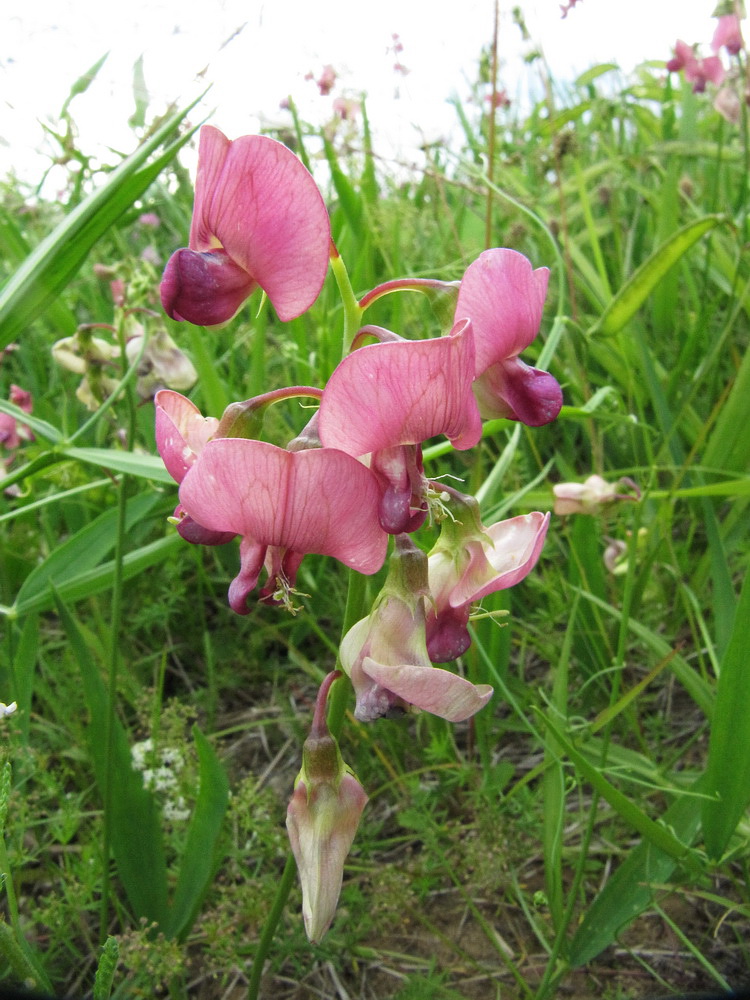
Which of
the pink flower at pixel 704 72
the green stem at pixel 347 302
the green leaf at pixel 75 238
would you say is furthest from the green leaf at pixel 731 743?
the pink flower at pixel 704 72

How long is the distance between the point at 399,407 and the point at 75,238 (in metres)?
0.47

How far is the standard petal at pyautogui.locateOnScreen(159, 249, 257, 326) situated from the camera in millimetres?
651

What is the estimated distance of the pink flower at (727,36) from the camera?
91.9 inches

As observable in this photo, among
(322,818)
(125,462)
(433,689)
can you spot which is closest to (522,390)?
(433,689)

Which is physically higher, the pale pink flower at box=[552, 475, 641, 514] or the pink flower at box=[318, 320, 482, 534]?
the pink flower at box=[318, 320, 482, 534]

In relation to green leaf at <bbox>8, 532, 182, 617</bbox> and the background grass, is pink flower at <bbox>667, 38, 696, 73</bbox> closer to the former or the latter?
the background grass

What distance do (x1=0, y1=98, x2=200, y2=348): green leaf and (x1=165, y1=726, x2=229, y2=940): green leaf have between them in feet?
1.65

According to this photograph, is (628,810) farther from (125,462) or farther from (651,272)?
(651,272)

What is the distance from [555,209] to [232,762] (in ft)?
6.98

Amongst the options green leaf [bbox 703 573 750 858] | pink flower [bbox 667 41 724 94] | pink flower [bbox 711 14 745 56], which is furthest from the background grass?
pink flower [bbox 667 41 724 94]

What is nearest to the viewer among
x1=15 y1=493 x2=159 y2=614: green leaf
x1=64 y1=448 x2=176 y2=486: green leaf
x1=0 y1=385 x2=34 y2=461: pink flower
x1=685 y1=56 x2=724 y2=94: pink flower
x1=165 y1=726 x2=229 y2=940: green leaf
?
x1=165 y1=726 x2=229 y2=940: green leaf

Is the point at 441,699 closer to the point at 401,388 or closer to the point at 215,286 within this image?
the point at 401,388

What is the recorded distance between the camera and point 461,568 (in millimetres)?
740

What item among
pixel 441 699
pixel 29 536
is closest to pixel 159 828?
pixel 441 699
